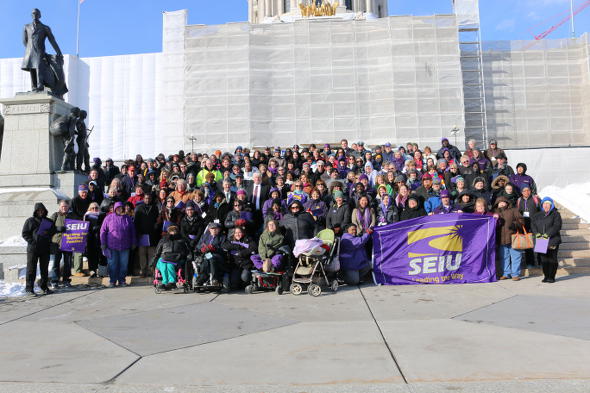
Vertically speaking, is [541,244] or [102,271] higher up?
[541,244]

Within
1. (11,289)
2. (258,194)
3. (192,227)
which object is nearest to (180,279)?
(192,227)

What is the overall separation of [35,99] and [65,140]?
4.05ft

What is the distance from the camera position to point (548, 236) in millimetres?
8359

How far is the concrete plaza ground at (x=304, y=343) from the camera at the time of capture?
11.7 feet

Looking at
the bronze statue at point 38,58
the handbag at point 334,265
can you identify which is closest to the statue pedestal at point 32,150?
the bronze statue at point 38,58

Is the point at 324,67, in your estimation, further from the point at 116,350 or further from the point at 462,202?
the point at 116,350

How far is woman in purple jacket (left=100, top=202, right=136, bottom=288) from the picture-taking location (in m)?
8.69

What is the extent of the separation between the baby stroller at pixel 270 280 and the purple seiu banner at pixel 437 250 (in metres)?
1.77

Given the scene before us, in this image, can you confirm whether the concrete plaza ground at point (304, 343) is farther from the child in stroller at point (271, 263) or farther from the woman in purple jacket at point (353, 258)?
the woman in purple jacket at point (353, 258)

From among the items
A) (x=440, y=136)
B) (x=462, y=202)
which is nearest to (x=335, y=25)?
(x=440, y=136)

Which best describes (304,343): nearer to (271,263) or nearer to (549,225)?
(271,263)

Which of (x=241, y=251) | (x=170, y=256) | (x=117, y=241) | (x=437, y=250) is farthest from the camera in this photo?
(x=117, y=241)

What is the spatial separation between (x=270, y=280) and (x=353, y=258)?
62.3 inches

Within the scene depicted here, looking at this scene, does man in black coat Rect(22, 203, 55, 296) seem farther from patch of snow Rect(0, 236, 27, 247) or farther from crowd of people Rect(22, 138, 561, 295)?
patch of snow Rect(0, 236, 27, 247)
